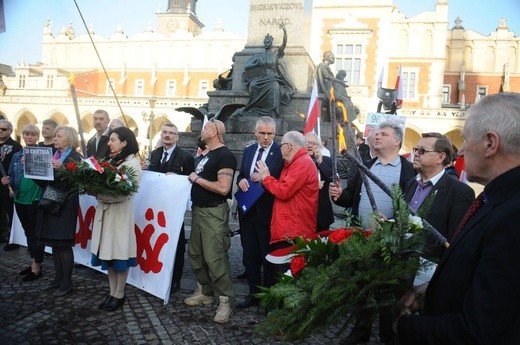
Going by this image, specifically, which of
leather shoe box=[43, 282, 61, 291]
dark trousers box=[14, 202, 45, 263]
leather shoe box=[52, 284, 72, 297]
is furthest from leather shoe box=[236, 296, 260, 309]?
dark trousers box=[14, 202, 45, 263]

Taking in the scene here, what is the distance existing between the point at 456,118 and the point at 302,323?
3549cm

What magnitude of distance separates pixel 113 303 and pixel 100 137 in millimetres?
2446

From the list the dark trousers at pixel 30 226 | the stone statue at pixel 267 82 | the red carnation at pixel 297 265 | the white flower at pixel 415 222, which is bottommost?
the dark trousers at pixel 30 226

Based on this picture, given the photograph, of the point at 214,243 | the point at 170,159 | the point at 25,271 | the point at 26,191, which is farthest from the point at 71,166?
the point at 26,191

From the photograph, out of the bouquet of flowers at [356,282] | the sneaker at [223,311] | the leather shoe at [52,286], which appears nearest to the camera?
the bouquet of flowers at [356,282]

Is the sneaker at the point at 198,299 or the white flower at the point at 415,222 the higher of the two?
the white flower at the point at 415,222

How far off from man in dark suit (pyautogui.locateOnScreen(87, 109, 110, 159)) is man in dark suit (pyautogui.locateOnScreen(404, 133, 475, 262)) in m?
3.77

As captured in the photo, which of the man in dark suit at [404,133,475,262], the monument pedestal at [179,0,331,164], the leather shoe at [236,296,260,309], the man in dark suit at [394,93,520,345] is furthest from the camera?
the monument pedestal at [179,0,331,164]

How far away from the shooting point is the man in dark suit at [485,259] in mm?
1216

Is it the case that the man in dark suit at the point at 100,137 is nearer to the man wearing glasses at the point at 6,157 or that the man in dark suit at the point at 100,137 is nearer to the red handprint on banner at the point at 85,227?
the red handprint on banner at the point at 85,227

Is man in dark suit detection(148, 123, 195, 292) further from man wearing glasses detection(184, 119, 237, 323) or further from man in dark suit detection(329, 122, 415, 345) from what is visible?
man in dark suit detection(329, 122, 415, 345)

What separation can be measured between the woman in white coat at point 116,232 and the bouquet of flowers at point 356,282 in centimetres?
253

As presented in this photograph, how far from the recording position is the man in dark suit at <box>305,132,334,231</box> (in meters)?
4.15

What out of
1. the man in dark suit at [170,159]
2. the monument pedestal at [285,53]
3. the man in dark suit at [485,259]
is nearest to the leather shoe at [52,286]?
the man in dark suit at [170,159]
